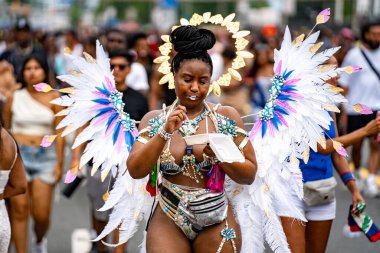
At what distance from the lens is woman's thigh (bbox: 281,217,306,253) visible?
568 centimetres

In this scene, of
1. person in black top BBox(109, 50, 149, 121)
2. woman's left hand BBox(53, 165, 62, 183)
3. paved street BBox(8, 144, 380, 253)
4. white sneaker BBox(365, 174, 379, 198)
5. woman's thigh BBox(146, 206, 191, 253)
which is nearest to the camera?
woman's thigh BBox(146, 206, 191, 253)

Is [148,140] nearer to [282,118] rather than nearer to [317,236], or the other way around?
[282,118]

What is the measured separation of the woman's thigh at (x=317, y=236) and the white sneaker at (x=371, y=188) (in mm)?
5268

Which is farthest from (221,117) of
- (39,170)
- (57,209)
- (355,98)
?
(355,98)

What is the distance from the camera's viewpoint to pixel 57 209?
10609mm

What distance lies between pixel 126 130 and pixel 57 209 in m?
5.75

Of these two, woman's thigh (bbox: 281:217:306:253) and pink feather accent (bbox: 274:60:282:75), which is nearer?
pink feather accent (bbox: 274:60:282:75)

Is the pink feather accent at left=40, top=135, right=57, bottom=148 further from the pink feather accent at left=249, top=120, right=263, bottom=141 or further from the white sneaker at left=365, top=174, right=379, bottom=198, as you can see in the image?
the white sneaker at left=365, top=174, right=379, bottom=198

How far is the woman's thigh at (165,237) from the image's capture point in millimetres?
4566

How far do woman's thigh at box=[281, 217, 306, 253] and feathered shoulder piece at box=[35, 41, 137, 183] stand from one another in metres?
1.28

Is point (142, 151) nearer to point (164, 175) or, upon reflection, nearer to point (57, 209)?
point (164, 175)

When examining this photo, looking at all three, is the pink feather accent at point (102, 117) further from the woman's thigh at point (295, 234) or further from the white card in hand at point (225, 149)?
the woman's thigh at point (295, 234)

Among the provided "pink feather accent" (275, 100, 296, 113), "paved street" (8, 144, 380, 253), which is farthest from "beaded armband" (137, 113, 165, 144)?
"paved street" (8, 144, 380, 253)

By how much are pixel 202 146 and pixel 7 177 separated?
1526 mm
